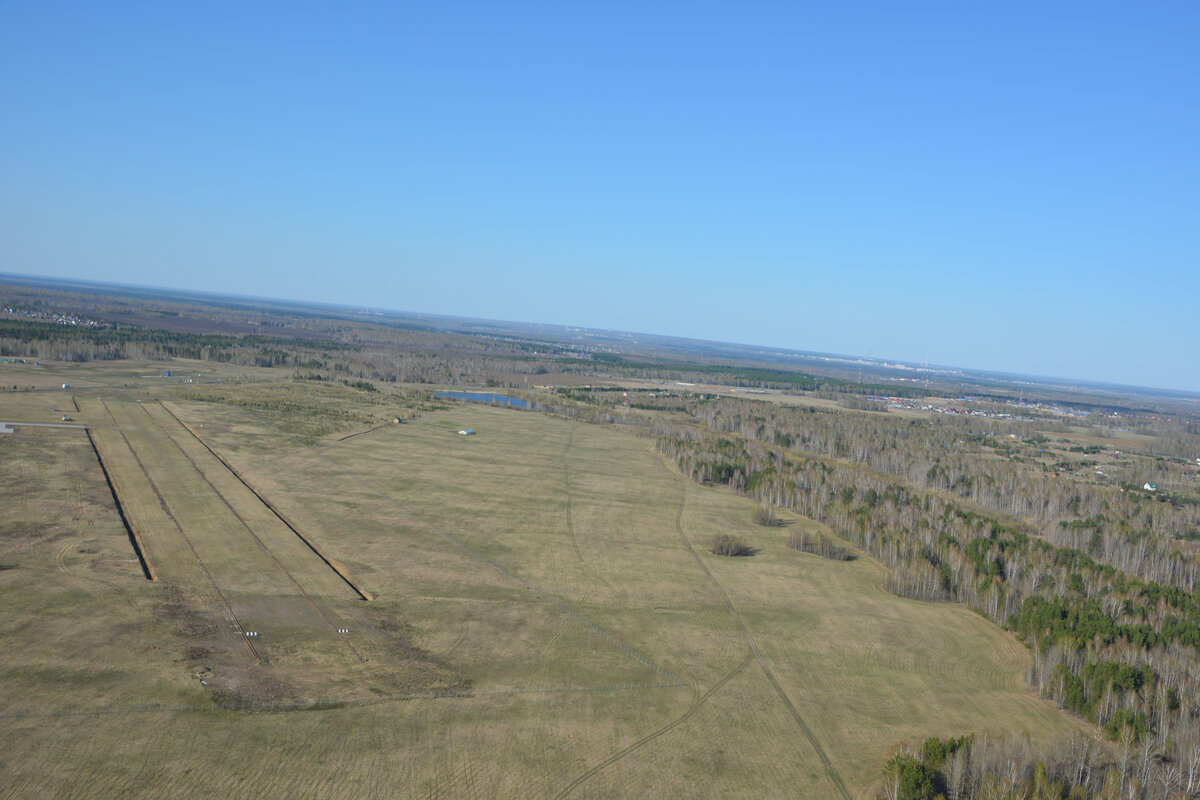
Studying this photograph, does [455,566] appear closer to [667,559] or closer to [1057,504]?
[667,559]

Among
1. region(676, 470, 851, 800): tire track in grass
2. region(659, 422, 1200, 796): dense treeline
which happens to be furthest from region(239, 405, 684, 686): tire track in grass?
region(659, 422, 1200, 796): dense treeline

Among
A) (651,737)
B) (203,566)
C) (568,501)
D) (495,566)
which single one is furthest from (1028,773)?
(568,501)

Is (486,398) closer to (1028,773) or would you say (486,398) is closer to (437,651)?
(437,651)

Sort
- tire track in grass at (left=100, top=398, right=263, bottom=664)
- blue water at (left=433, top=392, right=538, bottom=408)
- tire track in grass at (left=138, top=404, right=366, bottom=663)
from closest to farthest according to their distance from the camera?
1. tire track in grass at (left=100, top=398, right=263, bottom=664)
2. tire track in grass at (left=138, top=404, right=366, bottom=663)
3. blue water at (left=433, top=392, right=538, bottom=408)

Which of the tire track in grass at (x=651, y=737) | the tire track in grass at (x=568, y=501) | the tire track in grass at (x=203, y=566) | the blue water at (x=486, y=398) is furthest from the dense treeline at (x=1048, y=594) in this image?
the blue water at (x=486, y=398)

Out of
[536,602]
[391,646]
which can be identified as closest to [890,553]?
[536,602]

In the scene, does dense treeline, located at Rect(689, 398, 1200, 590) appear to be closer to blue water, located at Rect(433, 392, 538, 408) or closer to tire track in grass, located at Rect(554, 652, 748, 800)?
blue water, located at Rect(433, 392, 538, 408)

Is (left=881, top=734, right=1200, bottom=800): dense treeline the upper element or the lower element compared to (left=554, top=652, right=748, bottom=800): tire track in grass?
upper

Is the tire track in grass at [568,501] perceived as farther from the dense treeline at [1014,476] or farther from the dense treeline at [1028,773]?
the dense treeline at [1014,476]
